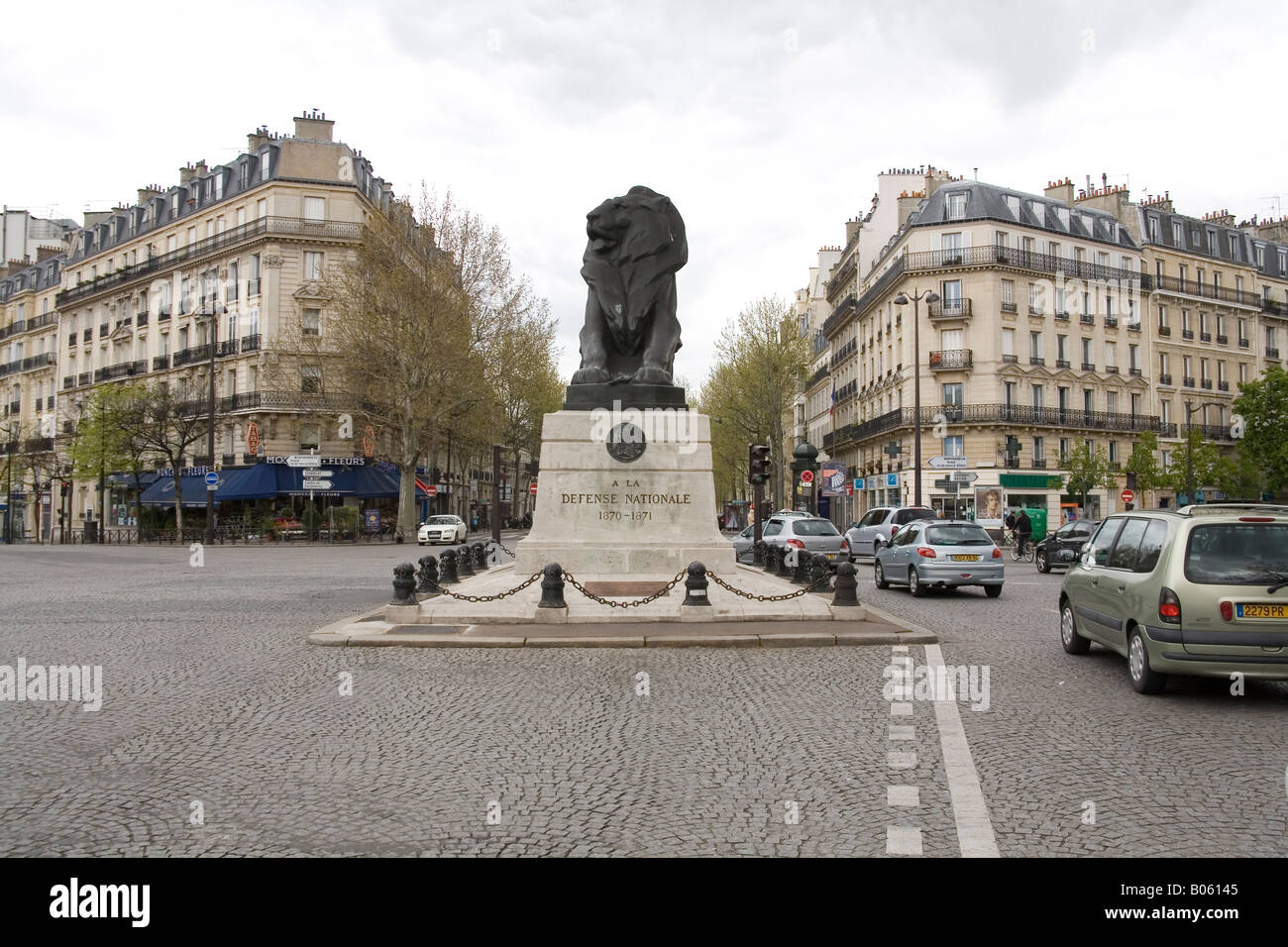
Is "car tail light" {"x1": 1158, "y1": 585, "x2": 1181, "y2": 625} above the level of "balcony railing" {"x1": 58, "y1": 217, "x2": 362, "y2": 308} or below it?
below

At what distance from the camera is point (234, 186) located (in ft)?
171

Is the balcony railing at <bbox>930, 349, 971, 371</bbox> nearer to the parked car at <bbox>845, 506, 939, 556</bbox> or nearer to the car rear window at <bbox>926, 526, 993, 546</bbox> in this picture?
the parked car at <bbox>845, 506, 939, 556</bbox>

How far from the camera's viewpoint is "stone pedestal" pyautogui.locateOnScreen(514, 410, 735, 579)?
45.7 ft

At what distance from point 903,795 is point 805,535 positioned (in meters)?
18.7

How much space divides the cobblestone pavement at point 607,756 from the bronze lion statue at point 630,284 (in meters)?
7.48

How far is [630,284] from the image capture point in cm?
1582

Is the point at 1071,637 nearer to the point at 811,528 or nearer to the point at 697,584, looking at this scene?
the point at 697,584

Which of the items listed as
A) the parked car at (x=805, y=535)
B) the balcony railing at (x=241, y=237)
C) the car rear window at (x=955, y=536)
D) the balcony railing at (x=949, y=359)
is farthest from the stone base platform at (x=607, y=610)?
the balcony railing at (x=949, y=359)

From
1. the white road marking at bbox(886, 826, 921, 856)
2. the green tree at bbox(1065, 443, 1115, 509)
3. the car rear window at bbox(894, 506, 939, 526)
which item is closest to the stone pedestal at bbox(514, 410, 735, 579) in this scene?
the white road marking at bbox(886, 826, 921, 856)

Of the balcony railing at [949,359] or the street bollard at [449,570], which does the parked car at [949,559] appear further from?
the balcony railing at [949,359]

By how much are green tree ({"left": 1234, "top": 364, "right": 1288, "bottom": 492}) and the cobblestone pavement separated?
156 feet

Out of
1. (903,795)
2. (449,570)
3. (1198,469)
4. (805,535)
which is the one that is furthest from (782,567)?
(1198,469)

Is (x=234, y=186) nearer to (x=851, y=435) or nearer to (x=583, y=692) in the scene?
(x=851, y=435)

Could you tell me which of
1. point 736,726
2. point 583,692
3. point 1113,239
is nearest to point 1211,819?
point 736,726
